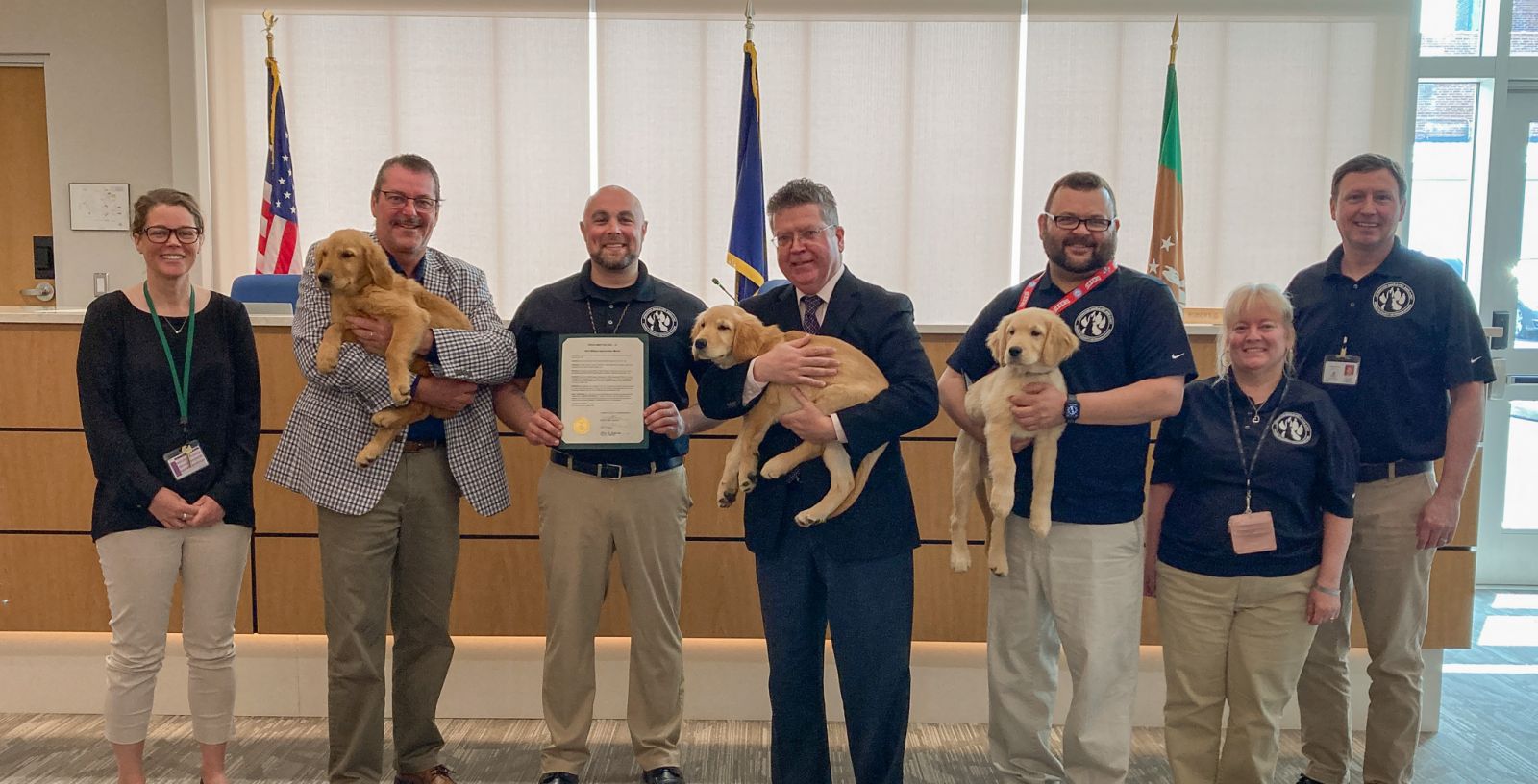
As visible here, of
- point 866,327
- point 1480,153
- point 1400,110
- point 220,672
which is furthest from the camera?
point 1400,110

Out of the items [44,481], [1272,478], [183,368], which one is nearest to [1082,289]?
[1272,478]

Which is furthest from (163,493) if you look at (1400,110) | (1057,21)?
(1400,110)

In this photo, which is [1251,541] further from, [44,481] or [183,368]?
[44,481]

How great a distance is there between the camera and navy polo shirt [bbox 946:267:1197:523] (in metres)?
2.23

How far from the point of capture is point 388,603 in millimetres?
2824

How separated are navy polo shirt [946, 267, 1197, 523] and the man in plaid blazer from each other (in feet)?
5.17

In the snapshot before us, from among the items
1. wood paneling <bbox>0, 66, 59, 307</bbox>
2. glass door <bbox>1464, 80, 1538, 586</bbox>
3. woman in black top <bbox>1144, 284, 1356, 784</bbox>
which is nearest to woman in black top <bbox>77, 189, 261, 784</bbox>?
woman in black top <bbox>1144, 284, 1356, 784</bbox>

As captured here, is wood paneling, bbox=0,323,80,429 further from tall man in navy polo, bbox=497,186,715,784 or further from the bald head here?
the bald head

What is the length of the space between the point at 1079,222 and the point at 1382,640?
1671mm

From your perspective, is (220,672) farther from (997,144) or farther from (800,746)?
(997,144)

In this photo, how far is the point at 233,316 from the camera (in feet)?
8.77

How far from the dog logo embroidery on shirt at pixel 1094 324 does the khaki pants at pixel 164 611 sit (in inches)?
94.8

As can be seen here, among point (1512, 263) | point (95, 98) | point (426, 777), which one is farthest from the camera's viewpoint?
point (95, 98)

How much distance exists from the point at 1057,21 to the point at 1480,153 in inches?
109
